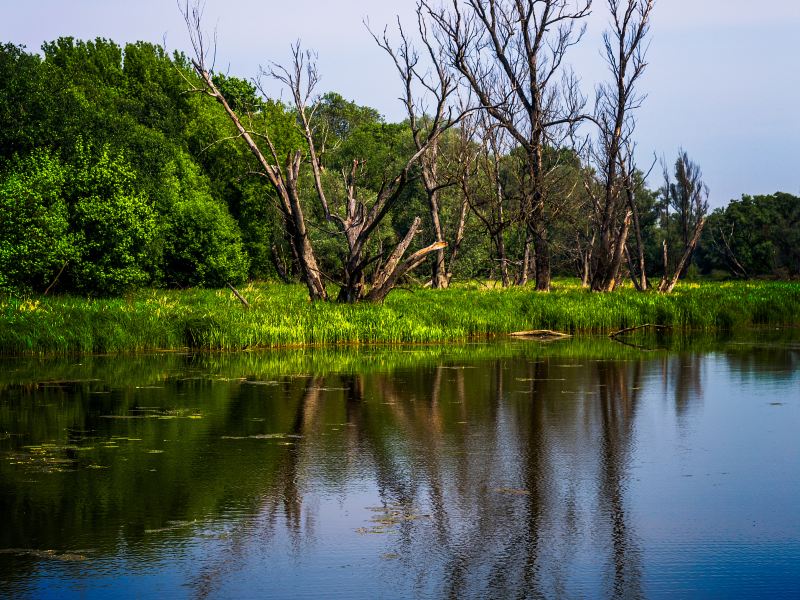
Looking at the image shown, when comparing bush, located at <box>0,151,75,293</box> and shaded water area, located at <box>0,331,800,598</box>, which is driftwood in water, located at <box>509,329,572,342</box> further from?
bush, located at <box>0,151,75,293</box>

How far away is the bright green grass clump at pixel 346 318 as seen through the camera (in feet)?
80.6

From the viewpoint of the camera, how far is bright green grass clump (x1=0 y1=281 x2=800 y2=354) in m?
24.6

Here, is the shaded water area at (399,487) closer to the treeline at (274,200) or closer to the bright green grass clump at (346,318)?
the bright green grass clump at (346,318)

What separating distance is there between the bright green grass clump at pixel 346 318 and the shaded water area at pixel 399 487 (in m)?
4.99

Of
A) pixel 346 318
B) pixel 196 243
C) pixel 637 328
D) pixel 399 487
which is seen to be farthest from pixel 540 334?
pixel 196 243

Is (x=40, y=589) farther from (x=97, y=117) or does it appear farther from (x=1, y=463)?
(x=97, y=117)

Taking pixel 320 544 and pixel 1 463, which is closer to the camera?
pixel 320 544

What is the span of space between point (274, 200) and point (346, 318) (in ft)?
25.3

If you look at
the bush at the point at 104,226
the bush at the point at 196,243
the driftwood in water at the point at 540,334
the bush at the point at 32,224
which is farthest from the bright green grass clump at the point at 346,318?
the bush at the point at 196,243

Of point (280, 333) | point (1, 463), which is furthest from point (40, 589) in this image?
point (280, 333)

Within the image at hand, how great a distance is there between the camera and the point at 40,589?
23.1 feet

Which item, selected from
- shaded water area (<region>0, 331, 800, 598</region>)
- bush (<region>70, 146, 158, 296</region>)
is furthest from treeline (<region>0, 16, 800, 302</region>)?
shaded water area (<region>0, 331, 800, 598</region>)

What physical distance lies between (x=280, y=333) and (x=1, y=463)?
14.9 meters

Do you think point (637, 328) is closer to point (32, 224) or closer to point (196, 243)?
point (32, 224)
